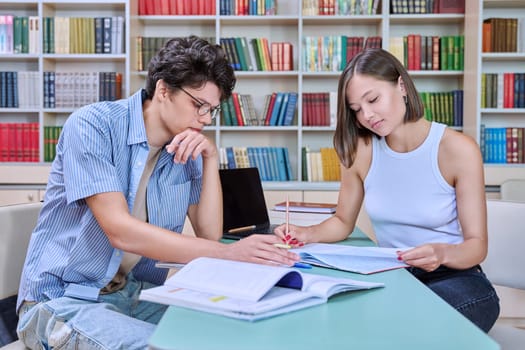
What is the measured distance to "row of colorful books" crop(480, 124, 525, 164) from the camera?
3961 millimetres

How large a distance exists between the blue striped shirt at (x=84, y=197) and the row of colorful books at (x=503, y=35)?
3.00 m

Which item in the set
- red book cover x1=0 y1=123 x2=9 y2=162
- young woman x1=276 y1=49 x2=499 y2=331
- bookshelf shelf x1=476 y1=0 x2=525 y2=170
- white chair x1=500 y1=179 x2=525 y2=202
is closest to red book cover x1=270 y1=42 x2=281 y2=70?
bookshelf shelf x1=476 y1=0 x2=525 y2=170

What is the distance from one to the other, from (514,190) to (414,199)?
1802 mm

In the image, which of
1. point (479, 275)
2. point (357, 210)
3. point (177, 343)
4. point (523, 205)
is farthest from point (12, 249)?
point (523, 205)

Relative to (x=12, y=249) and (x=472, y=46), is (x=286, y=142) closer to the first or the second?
(x=472, y=46)

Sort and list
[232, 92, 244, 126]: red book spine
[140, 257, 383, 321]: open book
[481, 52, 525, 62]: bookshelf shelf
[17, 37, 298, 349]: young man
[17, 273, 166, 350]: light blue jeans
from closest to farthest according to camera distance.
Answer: [140, 257, 383, 321]: open book
[17, 273, 166, 350]: light blue jeans
[17, 37, 298, 349]: young man
[481, 52, 525, 62]: bookshelf shelf
[232, 92, 244, 126]: red book spine

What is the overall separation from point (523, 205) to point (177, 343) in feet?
4.16

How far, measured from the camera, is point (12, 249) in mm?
1464

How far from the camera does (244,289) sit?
0.96 meters

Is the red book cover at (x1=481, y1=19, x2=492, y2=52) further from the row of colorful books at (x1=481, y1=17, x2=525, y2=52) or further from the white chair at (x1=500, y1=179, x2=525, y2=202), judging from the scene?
the white chair at (x1=500, y1=179, x2=525, y2=202)

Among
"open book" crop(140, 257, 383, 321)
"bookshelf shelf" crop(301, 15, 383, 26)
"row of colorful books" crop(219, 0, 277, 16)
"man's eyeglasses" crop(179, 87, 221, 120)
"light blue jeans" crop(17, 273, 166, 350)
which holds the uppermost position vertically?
"row of colorful books" crop(219, 0, 277, 16)

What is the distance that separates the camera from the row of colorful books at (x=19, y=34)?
13.0ft

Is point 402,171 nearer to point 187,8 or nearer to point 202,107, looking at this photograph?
point 202,107

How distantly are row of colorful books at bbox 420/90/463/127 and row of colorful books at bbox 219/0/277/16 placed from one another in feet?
3.92
